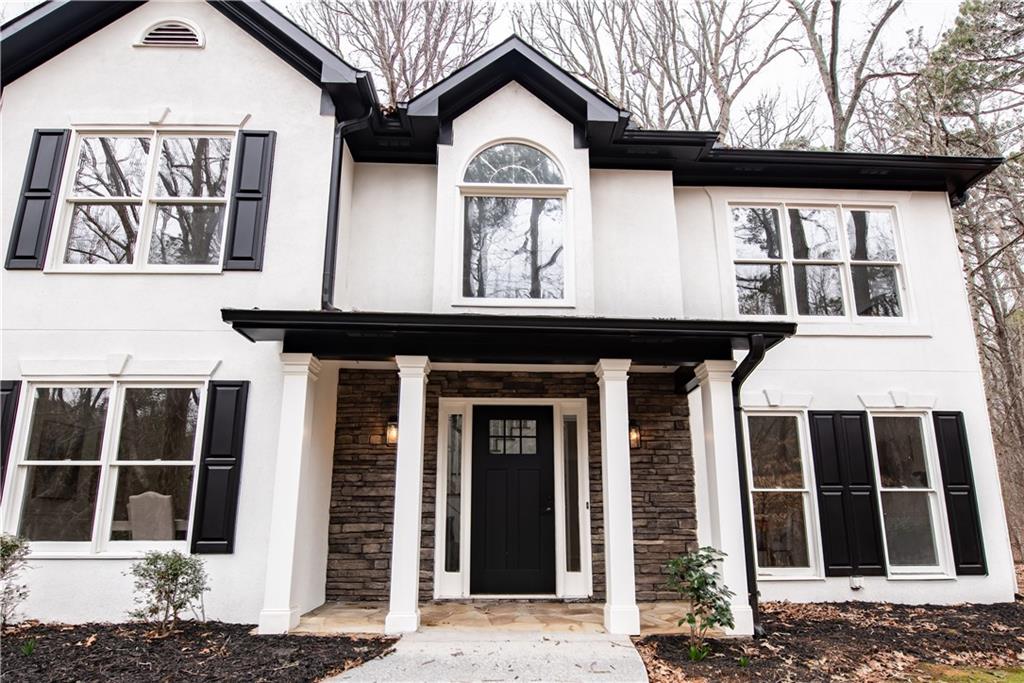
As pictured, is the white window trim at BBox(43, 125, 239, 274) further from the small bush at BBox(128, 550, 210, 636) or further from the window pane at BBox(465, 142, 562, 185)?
the small bush at BBox(128, 550, 210, 636)

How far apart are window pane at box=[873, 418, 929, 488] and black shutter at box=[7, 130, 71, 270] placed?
10.1 metres

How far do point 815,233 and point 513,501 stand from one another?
5405mm

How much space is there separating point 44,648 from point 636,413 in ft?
20.3

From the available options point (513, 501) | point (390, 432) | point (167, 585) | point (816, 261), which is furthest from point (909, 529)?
point (167, 585)

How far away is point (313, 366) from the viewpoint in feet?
19.7

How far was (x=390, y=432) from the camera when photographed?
695 centimetres

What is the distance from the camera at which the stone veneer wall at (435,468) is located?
6711mm

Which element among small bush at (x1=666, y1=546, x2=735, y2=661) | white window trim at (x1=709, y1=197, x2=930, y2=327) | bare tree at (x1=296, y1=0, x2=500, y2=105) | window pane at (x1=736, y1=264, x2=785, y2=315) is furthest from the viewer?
bare tree at (x1=296, y1=0, x2=500, y2=105)

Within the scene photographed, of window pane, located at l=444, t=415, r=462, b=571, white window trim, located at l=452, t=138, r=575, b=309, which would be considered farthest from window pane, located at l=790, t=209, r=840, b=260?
window pane, located at l=444, t=415, r=462, b=571

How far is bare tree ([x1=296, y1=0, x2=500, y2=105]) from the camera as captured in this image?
13.7 meters

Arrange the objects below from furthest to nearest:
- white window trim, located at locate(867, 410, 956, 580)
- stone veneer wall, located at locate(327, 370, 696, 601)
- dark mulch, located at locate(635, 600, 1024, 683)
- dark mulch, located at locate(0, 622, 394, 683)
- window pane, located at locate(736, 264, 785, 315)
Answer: window pane, located at locate(736, 264, 785, 315) → white window trim, located at locate(867, 410, 956, 580) → stone veneer wall, located at locate(327, 370, 696, 601) → dark mulch, located at locate(635, 600, 1024, 683) → dark mulch, located at locate(0, 622, 394, 683)

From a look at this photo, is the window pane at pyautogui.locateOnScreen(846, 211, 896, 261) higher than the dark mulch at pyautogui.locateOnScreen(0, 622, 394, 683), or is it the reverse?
the window pane at pyautogui.locateOnScreen(846, 211, 896, 261)

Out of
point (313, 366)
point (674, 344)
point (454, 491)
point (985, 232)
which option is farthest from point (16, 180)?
point (985, 232)

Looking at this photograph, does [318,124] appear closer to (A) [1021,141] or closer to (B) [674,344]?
(B) [674,344]
